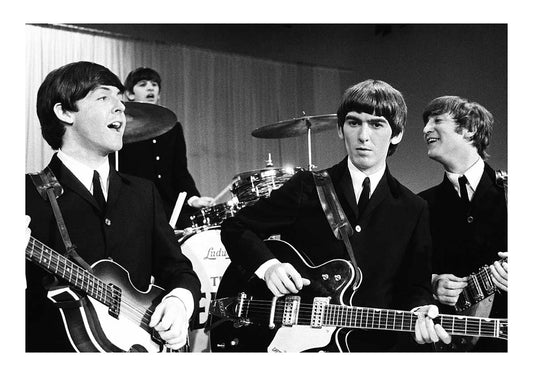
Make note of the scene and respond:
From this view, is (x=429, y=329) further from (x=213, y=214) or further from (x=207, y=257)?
(x=213, y=214)

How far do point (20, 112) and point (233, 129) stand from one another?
5.24 ft

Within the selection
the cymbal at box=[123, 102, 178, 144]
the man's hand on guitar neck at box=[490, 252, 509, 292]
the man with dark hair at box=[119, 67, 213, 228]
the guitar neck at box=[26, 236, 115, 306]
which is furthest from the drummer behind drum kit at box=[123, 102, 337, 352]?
the man's hand on guitar neck at box=[490, 252, 509, 292]

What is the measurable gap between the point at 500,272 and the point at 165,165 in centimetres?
179

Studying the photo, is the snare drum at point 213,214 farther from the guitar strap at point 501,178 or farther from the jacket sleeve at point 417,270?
the guitar strap at point 501,178

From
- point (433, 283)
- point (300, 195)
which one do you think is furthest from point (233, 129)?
point (433, 283)

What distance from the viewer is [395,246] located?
10.1 feet

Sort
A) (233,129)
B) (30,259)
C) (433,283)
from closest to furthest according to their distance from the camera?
1. (30,259)
2. (433,283)
3. (233,129)

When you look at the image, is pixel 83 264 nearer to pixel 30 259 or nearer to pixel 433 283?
pixel 30 259

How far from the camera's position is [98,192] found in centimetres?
294

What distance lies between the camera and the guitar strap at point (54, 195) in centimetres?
273

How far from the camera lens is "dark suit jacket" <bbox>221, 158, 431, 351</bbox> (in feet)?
9.98

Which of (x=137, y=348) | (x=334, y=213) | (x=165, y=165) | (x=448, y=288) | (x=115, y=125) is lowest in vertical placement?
(x=137, y=348)

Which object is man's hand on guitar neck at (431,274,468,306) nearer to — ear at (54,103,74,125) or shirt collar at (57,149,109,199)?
shirt collar at (57,149,109,199)

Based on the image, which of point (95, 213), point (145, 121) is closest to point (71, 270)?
point (95, 213)
